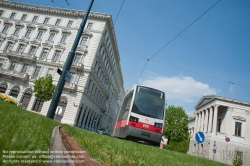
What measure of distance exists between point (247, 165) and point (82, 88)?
32134 mm

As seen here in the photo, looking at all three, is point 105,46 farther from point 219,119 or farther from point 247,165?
point 247,165

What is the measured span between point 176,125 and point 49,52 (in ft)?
104

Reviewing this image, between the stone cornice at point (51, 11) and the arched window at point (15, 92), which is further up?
the stone cornice at point (51, 11)

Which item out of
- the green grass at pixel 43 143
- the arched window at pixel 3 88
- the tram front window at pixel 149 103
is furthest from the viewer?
the arched window at pixel 3 88

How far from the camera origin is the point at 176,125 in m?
37.4

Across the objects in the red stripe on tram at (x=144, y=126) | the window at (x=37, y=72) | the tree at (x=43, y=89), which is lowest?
the red stripe on tram at (x=144, y=126)

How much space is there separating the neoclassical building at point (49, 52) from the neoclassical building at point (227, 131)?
2488cm

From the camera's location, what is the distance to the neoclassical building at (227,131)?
2928 cm

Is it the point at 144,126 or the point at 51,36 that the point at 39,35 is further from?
the point at 144,126

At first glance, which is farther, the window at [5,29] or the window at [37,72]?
the window at [5,29]

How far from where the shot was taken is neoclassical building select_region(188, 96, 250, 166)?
1153 inches

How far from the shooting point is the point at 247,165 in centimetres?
2833

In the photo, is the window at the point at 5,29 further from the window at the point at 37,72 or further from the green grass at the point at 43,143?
the green grass at the point at 43,143

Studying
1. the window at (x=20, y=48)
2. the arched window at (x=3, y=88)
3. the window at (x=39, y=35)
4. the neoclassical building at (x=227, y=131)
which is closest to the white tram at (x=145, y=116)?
the neoclassical building at (x=227, y=131)
